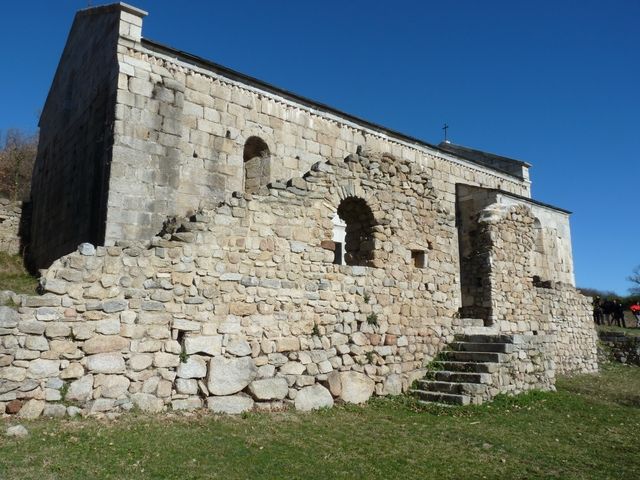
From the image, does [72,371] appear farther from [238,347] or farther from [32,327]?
[238,347]

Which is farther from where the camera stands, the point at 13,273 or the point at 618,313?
the point at 618,313

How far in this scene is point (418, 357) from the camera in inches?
410

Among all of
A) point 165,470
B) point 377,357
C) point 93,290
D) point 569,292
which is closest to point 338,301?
point 377,357

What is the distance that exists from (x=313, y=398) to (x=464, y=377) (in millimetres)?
3173

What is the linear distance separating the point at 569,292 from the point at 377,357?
38.7 ft

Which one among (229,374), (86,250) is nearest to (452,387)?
(229,374)

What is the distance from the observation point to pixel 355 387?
913 centimetres

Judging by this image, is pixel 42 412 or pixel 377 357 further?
pixel 377 357

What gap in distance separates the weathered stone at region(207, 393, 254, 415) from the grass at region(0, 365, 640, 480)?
0.25m

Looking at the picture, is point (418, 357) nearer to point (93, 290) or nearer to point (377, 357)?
point (377, 357)

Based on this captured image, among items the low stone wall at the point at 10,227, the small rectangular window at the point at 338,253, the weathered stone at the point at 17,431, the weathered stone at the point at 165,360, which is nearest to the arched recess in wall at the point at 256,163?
the small rectangular window at the point at 338,253

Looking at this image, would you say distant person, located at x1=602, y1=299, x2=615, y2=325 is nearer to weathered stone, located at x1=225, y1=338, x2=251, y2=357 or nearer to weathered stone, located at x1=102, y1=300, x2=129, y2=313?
weathered stone, located at x1=225, y1=338, x2=251, y2=357

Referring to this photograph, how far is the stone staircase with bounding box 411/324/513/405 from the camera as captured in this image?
370 inches

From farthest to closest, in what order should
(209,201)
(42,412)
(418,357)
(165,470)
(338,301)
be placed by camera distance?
(209,201)
(418,357)
(338,301)
(42,412)
(165,470)
